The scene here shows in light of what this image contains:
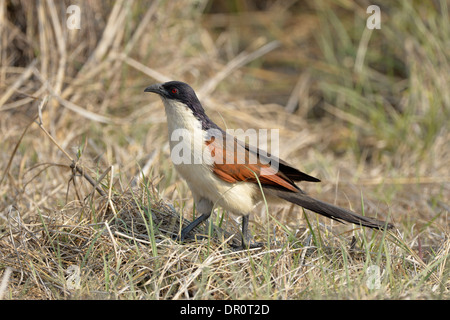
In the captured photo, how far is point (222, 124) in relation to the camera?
179 inches

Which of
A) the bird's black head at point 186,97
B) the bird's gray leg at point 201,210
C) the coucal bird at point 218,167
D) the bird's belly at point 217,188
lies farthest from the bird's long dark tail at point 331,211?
the bird's black head at point 186,97

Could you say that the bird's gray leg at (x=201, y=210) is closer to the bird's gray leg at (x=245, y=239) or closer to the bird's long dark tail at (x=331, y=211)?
the bird's gray leg at (x=245, y=239)

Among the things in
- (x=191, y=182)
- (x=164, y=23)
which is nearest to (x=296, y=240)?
(x=191, y=182)

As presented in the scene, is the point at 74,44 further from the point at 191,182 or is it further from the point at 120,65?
the point at 191,182

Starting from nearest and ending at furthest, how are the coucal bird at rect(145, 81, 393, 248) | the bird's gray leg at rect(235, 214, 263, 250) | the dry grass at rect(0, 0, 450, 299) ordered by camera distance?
the dry grass at rect(0, 0, 450, 299) < the coucal bird at rect(145, 81, 393, 248) < the bird's gray leg at rect(235, 214, 263, 250)

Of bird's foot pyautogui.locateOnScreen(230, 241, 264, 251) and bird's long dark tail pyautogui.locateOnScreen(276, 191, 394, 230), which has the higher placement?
bird's long dark tail pyautogui.locateOnScreen(276, 191, 394, 230)

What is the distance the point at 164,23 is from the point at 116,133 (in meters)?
1.25

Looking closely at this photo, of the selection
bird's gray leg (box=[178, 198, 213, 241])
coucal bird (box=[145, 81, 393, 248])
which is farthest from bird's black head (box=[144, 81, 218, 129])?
bird's gray leg (box=[178, 198, 213, 241])

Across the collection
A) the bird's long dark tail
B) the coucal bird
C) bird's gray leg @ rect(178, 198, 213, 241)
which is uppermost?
the coucal bird

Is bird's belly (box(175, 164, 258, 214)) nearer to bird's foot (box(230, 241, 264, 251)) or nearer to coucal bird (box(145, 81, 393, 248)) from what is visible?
coucal bird (box(145, 81, 393, 248))

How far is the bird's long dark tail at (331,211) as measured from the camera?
233 cm

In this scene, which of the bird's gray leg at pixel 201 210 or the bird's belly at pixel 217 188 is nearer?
the bird's belly at pixel 217 188

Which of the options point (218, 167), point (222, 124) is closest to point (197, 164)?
point (218, 167)

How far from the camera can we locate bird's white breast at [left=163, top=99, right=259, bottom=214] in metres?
2.43
